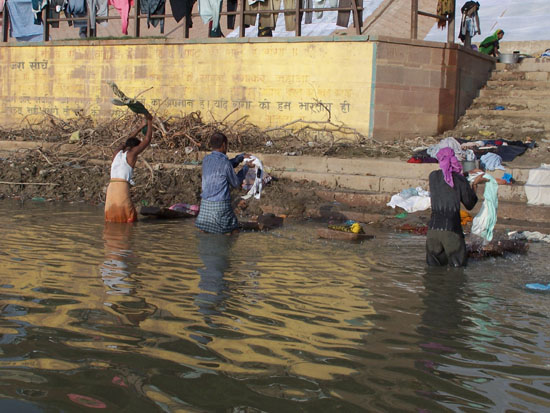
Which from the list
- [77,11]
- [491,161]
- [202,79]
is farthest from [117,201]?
[77,11]

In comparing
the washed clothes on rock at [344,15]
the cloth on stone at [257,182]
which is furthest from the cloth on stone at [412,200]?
the washed clothes on rock at [344,15]

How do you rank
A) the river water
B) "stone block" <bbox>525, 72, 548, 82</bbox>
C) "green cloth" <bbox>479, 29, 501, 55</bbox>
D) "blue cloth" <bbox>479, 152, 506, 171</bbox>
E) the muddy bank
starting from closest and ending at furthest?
the river water, the muddy bank, "blue cloth" <bbox>479, 152, 506, 171</bbox>, "stone block" <bbox>525, 72, 548, 82</bbox>, "green cloth" <bbox>479, 29, 501, 55</bbox>

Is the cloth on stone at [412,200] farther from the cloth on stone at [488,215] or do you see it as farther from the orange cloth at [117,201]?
the orange cloth at [117,201]

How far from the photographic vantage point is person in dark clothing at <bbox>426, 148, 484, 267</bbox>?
6.37 metres

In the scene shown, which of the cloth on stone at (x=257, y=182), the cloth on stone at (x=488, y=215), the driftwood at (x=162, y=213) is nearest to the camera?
the cloth on stone at (x=488, y=215)

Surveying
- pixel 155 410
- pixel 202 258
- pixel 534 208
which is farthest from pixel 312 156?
pixel 155 410

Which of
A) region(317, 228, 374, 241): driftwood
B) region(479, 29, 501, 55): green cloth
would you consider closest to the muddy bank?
→ region(317, 228, 374, 241): driftwood

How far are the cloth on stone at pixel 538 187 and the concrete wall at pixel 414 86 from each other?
12.7 ft

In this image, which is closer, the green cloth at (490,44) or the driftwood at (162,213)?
the driftwood at (162,213)

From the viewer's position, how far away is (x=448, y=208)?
6.41 m

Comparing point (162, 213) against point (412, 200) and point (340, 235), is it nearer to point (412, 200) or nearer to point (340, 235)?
point (340, 235)

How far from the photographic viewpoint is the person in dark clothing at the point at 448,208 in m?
6.37

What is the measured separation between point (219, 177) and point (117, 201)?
177 cm

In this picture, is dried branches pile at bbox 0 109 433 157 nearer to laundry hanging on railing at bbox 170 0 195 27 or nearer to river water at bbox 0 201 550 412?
laundry hanging on railing at bbox 170 0 195 27
